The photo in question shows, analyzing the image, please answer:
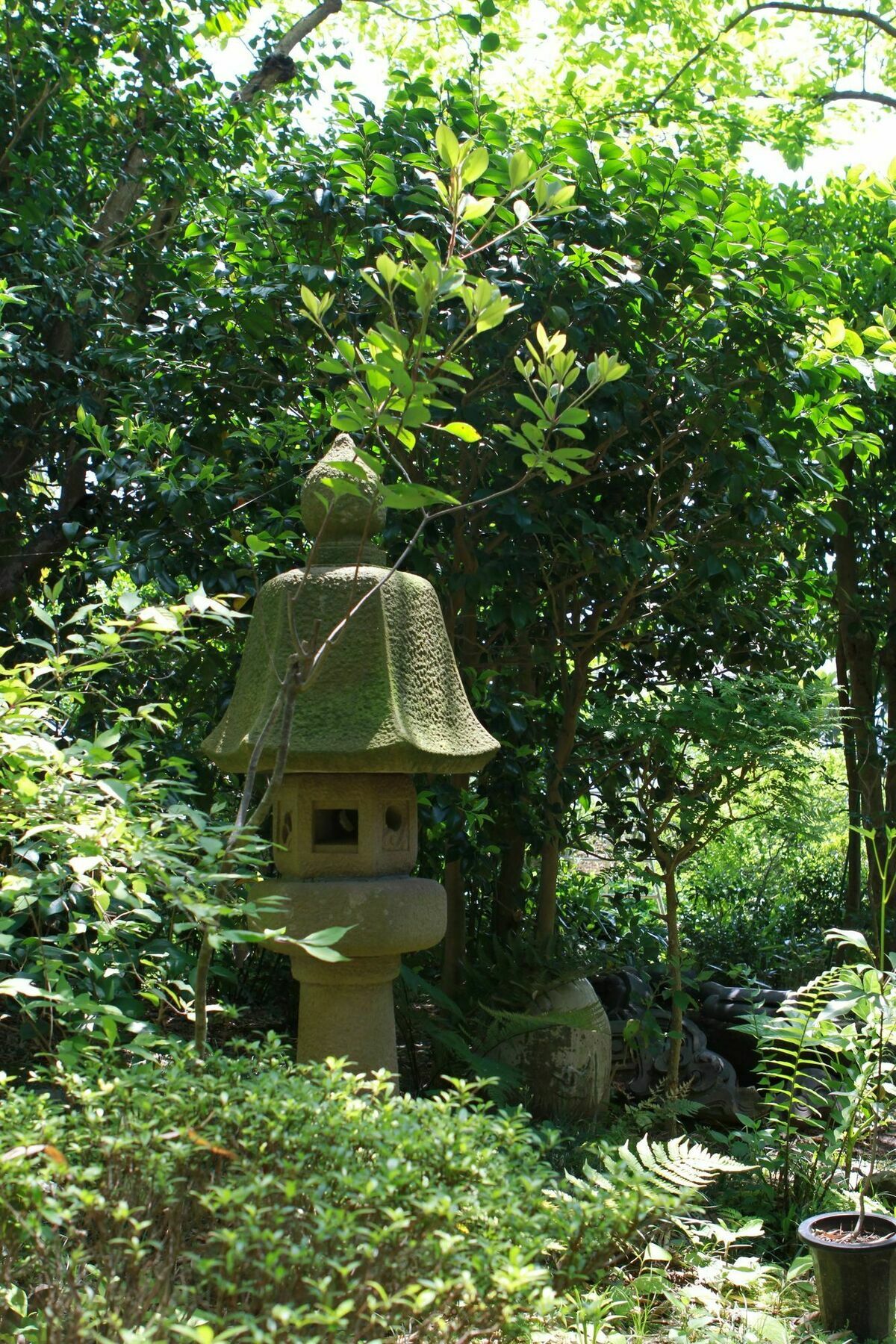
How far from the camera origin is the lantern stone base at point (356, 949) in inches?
122

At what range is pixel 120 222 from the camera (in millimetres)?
6066

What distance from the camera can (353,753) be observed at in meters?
2.90

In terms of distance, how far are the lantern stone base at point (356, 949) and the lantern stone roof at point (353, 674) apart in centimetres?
34

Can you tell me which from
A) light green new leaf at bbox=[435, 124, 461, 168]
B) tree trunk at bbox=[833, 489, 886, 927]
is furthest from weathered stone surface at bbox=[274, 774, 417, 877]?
tree trunk at bbox=[833, 489, 886, 927]

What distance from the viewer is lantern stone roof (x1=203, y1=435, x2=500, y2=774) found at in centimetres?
294

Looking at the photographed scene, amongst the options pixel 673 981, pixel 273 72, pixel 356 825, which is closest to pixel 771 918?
pixel 673 981

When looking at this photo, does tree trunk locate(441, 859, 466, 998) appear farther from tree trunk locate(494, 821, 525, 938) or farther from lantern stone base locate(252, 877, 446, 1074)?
lantern stone base locate(252, 877, 446, 1074)

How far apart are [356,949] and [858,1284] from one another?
150cm

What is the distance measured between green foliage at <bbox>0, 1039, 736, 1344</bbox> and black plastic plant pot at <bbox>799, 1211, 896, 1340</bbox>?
Result: 1.03m

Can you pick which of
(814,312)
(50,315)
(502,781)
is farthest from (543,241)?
(50,315)

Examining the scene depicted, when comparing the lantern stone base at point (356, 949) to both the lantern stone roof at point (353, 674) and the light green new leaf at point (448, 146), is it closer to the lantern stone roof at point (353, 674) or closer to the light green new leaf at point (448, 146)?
the lantern stone roof at point (353, 674)

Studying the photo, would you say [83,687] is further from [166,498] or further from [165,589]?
[166,498]

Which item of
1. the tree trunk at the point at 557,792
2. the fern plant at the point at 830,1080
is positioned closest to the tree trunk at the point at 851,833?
the tree trunk at the point at 557,792

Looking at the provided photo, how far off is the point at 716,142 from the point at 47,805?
5.53 metres
